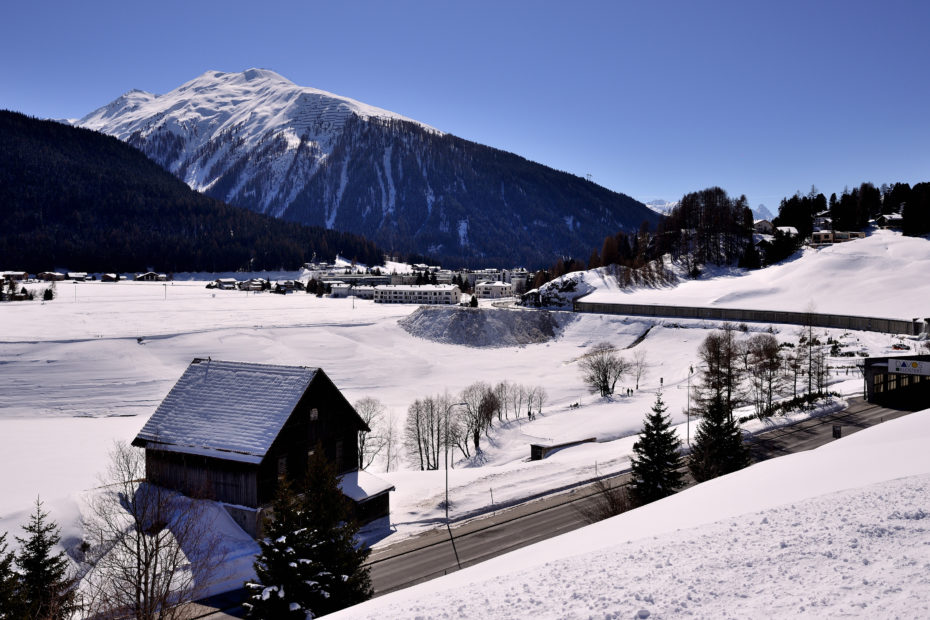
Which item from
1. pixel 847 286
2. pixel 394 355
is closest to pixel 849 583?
pixel 394 355

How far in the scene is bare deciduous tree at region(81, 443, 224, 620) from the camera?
50.8ft

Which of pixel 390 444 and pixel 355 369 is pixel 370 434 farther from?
pixel 355 369

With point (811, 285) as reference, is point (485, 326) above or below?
below

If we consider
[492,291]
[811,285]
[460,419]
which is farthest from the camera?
[492,291]

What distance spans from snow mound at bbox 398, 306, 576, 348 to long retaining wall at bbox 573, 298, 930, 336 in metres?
7.27

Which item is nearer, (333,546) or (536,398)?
(333,546)

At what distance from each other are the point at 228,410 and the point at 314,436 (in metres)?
3.93

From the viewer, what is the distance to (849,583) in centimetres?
882

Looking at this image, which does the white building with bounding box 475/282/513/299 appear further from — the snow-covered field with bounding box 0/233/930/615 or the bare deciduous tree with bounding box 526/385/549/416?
the bare deciduous tree with bounding box 526/385/549/416

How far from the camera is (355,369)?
7381 cm


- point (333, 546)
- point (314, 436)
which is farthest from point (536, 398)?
point (333, 546)

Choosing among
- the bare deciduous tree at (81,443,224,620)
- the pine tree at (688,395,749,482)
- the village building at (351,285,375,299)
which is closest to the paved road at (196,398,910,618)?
the bare deciduous tree at (81,443,224,620)

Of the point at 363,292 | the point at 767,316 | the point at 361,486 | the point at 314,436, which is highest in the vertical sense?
the point at 363,292

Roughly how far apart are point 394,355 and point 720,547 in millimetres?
72878
